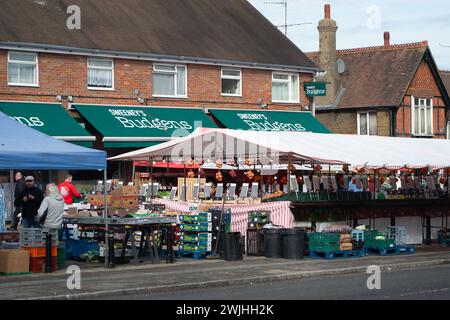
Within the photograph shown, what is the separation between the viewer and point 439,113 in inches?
2115

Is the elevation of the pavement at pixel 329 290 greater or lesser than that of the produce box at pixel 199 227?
lesser

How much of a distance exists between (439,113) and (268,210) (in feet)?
102

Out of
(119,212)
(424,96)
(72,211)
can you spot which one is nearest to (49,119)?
(72,211)

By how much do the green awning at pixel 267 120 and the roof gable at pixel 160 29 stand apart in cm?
218

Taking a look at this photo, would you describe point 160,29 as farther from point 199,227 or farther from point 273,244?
point 273,244

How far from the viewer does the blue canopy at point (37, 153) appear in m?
19.2

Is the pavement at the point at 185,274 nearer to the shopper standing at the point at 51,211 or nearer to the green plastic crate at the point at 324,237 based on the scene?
the green plastic crate at the point at 324,237

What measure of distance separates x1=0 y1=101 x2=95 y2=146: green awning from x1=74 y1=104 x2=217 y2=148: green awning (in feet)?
2.64

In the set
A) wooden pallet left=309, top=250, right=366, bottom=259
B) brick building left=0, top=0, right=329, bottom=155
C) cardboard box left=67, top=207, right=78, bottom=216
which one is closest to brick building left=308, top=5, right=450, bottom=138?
brick building left=0, top=0, right=329, bottom=155

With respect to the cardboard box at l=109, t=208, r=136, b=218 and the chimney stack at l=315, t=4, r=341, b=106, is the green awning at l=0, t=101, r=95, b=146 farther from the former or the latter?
the chimney stack at l=315, t=4, r=341, b=106

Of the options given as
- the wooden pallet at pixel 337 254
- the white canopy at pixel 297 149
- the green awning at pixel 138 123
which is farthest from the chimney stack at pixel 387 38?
the wooden pallet at pixel 337 254

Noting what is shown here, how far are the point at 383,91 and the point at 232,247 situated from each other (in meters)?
30.5
